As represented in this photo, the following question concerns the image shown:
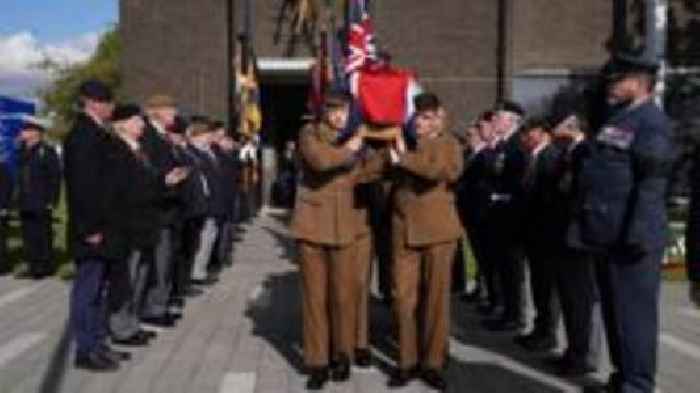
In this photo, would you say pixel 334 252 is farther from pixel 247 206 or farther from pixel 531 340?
pixel 247 206

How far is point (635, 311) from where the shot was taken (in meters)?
8.13

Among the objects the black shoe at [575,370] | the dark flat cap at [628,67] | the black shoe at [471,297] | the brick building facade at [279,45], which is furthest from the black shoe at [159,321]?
the brick building facade at [279,45]

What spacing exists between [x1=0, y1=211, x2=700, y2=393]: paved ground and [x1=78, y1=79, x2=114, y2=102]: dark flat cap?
199 centimetres

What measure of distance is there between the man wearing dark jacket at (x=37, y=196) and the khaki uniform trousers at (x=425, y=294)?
8.49 meters

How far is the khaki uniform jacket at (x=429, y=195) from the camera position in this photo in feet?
30.2

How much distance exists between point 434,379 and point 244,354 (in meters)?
2.04

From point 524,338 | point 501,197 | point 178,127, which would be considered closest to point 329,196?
point 524,338

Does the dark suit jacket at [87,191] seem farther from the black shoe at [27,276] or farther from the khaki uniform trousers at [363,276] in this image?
the black shoe at [27,276]

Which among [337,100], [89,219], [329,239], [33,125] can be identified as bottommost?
[329,239]

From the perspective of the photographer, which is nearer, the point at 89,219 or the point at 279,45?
the point at 89,219

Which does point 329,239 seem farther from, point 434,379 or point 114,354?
point 114,354

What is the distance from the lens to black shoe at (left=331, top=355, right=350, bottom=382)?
958cm

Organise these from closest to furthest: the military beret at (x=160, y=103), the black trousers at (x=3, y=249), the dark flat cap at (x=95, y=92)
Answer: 1. the dark flat cap at (x=95, y=92)
2. the military beret at (x=160, y=103)
3. the black trousers at (x=3, y=249)

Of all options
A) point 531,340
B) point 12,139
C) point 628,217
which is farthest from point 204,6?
point 628,217
